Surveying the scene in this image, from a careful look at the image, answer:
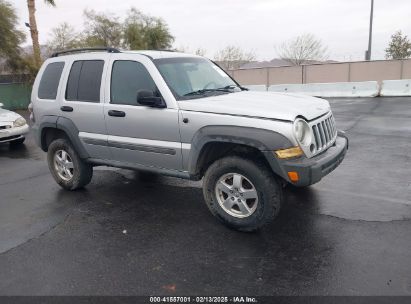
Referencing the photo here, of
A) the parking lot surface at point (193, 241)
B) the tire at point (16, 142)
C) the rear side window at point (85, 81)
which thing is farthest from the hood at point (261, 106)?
the tire at point (16, 142)

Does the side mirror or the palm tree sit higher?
the palm tree

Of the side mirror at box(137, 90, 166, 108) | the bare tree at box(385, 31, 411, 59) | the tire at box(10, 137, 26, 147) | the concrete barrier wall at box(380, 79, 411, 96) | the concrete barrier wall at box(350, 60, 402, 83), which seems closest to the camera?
the side mirror at box(137, 90, 166, 108)

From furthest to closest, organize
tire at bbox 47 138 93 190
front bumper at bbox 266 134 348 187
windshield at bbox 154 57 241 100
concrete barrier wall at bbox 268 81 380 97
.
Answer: concrete barrier wall at bbox 268 81 380 97
tire at bbox 47 138 93 190
windshield at bbox 154 57 241 100
front bumper at bbox 266 134 348 187

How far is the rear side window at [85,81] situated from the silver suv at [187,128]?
0.05 feet

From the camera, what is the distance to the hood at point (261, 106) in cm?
385

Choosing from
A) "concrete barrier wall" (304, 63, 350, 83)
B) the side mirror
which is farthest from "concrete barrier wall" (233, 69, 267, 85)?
the side mirror

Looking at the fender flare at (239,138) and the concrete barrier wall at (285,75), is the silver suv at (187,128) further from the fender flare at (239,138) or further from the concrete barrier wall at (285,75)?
the concrete barrier wall at (285,75)

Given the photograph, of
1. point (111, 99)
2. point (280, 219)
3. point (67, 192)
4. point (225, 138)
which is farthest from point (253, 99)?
point (67, 192)

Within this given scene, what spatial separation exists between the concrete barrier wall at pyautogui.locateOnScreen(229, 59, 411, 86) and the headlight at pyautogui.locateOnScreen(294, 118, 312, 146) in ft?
72.9

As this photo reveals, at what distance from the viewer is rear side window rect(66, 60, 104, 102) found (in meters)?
5.09

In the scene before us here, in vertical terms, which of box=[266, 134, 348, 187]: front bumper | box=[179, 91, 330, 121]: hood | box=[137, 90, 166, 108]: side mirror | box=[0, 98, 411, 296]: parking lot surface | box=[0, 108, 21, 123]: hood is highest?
box=[137, 90, 166, 108]: side mirror

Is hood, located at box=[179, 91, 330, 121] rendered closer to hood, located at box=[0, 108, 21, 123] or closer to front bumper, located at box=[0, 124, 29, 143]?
front bumper, located at box=[0, 124, 29, 143]

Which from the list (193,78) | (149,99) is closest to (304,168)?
(149,99)

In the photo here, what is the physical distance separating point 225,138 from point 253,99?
696 mm
